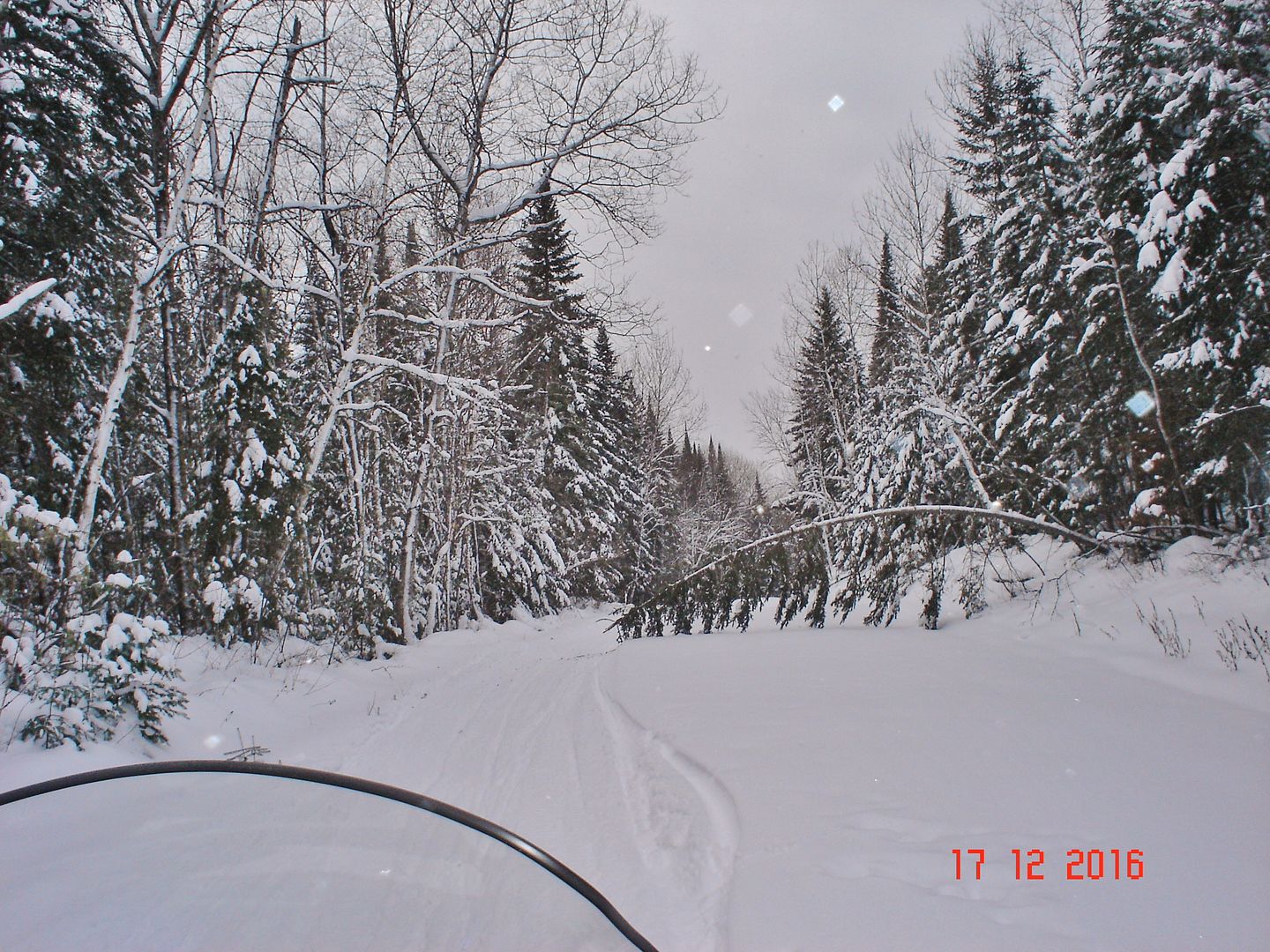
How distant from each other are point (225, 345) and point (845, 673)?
7.39 meters

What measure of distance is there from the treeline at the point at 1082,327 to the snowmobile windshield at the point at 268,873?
631 cm

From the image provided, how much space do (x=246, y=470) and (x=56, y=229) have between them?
8.64 ft

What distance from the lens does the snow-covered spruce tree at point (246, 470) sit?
6039 mm

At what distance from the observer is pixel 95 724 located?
3.61m

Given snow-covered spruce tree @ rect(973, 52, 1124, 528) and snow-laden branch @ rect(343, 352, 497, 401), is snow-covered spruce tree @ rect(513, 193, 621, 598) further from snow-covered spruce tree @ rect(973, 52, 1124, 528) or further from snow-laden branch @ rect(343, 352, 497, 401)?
snow-covered spruce tree @ rect(973, 52, 1124, 528)

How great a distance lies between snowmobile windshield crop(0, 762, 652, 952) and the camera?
0.74 metres

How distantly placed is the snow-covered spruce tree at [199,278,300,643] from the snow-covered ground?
2.45 ft

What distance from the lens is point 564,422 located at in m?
17.9

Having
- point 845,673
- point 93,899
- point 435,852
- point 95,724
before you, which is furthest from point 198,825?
point 845,673

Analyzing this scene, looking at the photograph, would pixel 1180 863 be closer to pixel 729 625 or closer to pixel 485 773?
pixel 485 773

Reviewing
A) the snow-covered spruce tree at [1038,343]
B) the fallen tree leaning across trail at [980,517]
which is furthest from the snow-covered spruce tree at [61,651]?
the snow-covered spruce tree at [1038,343]

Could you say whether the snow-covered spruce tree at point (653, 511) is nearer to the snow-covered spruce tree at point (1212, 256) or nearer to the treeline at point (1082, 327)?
the treeline at point (1082, 327)

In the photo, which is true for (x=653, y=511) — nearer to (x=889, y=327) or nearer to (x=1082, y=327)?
(x=889, y=327)

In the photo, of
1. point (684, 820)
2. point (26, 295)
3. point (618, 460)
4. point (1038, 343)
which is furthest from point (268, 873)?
point (618, 460)
